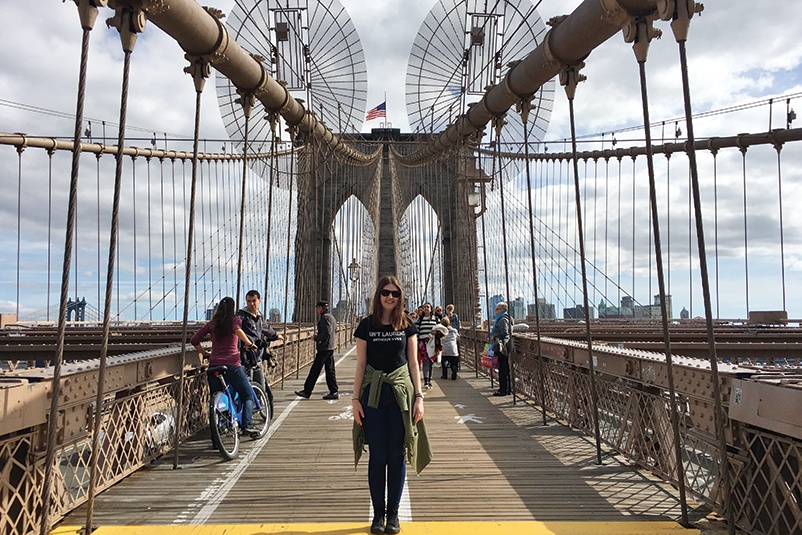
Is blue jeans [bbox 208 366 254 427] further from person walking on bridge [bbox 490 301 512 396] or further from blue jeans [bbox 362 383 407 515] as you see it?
person walking on bridge [bbox 490 301 512 396]

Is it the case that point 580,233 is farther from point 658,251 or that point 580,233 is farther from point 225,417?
point 225,417

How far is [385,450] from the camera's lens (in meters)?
3.14

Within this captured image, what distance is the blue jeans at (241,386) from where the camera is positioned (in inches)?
193

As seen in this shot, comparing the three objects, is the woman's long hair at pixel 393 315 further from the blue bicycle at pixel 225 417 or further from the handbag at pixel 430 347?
the handbag at pixel 430 347

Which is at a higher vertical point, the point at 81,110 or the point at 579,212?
Result: the point at 81,110

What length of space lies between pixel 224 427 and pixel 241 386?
0.35 meters

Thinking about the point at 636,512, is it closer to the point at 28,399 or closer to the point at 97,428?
the point at 97,428

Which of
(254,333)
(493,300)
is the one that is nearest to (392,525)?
(254,333)

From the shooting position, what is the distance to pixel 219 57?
4.87m

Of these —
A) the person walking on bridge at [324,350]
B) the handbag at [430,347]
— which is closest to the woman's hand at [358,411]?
the person walking on bridge at [324,350]

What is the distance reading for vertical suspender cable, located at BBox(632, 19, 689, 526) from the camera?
3.18 m

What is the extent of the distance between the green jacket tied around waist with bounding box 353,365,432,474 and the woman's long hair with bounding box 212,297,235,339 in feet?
6.82

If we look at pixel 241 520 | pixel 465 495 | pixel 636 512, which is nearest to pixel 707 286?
pixel 636 512

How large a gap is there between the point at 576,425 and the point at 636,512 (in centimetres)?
249
